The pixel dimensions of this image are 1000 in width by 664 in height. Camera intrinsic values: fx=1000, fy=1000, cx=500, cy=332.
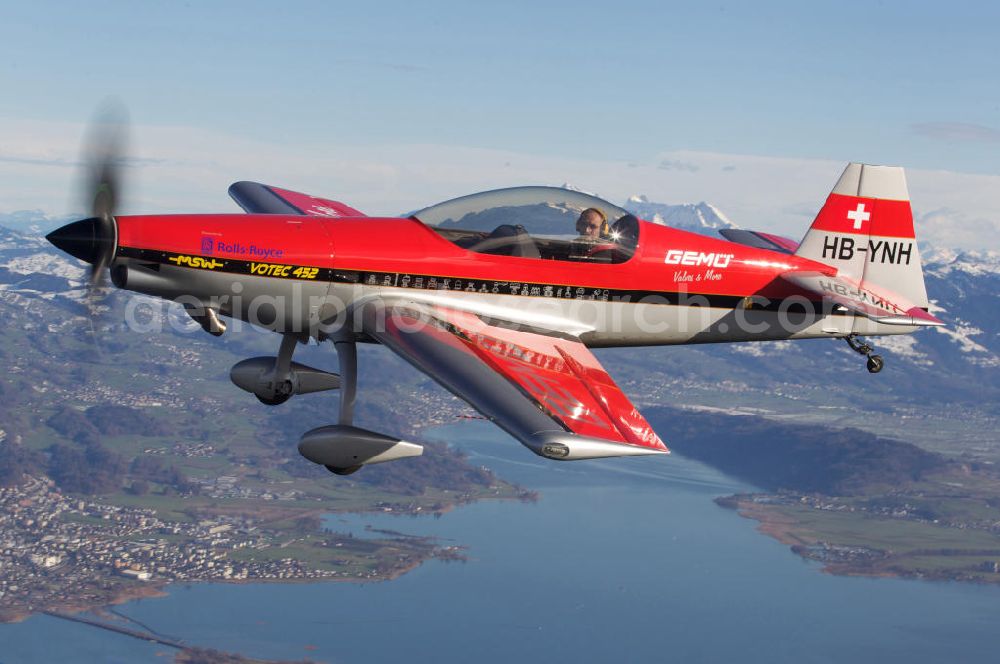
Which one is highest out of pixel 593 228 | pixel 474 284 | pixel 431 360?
pixel 593 228

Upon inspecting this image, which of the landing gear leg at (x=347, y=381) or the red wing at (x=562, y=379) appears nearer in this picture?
the red wing at (x=562, y=379)

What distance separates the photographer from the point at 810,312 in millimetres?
15930

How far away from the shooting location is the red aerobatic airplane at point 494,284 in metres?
13.0

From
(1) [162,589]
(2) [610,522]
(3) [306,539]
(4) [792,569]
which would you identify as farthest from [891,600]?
(1) [162,589]

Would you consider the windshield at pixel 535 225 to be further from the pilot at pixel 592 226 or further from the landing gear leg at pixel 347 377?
the landing gear leg at pixel 347 377

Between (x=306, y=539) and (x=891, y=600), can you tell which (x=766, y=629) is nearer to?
(x=891, y=600)

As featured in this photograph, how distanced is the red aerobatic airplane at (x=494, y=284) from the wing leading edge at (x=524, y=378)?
0.04 m

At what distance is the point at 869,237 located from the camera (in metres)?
16.4

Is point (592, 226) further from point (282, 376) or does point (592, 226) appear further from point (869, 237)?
point (282, 376)

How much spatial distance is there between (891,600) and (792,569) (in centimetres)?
1827

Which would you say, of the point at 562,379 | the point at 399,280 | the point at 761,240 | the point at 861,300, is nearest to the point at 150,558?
the point at 761,240

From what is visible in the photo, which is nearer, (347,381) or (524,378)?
(524,378)

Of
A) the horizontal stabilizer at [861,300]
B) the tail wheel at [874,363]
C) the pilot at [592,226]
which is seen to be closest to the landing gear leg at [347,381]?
the pilot at [592,226]

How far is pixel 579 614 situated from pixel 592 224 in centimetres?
14632
